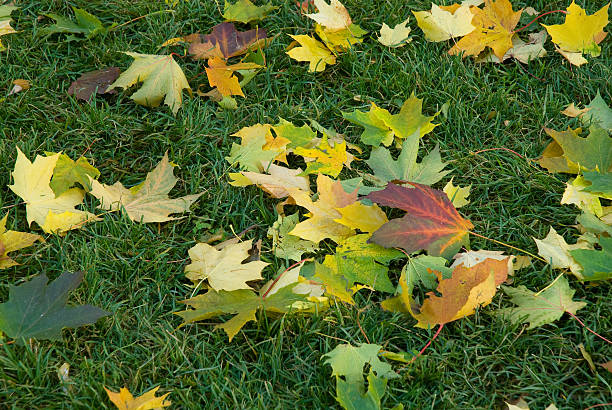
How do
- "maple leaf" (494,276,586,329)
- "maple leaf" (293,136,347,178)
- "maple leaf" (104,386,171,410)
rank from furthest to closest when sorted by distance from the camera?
1. "maple leaf" (293,136,347,178)
2. "maple leaf" (494,276,586,329)
3. "maple leaf" (104,386,171,410)

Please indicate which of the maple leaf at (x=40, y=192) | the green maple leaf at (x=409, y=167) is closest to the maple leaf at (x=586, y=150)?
the green maple leaf at (x=409, y=167)

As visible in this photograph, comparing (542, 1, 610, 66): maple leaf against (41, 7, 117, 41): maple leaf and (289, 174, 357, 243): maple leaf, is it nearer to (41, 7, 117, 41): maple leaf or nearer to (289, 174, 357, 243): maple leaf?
(289, 174, 357, 243): maple leaf

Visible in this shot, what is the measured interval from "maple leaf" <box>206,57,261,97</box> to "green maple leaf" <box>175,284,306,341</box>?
0.97m

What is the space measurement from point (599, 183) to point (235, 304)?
1266 millimetres

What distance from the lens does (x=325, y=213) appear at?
2.03 metres

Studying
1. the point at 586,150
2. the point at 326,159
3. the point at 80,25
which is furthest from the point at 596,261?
the point at 80,25

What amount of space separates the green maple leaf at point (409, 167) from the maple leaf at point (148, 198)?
0.65 m

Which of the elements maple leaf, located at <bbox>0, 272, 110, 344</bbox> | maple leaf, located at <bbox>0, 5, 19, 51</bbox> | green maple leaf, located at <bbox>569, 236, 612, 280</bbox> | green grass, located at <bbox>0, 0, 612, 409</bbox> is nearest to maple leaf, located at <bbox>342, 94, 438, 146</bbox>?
green grass, located at <bbox>0, 0, 612, 409</bbox>

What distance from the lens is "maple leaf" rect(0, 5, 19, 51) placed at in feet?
8.89

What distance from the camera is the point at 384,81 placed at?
8.50 feet

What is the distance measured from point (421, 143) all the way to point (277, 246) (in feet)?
2.42

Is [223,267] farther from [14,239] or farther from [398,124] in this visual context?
[398,124]

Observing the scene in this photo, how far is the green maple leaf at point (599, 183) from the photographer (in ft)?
6.68

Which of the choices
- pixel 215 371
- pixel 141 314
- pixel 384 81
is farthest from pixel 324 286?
pixel 384 81
